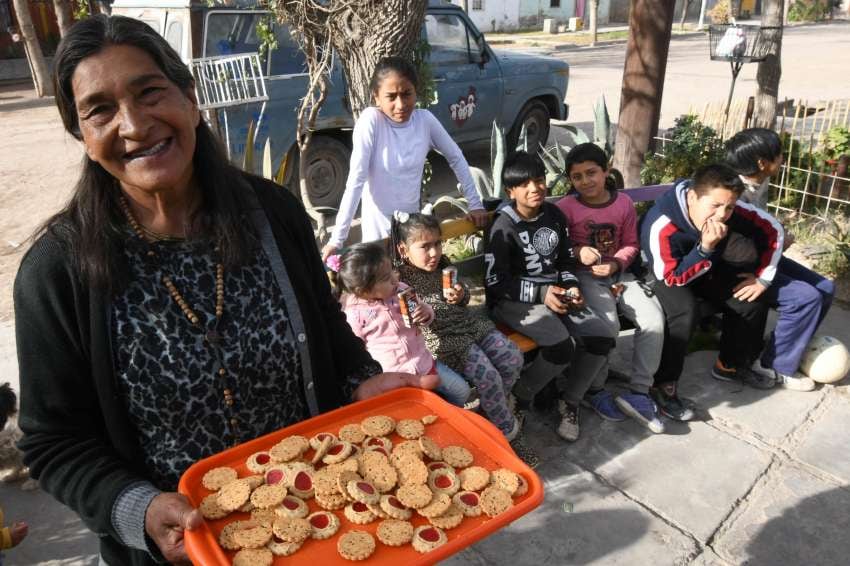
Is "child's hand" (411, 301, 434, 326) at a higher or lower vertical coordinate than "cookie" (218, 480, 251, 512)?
lower

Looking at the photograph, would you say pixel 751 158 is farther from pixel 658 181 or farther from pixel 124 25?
pixel 124 25

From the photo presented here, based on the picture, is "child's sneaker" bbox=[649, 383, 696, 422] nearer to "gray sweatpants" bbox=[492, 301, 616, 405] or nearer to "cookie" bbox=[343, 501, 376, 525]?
"gray sweatpants" bbox=[492, 301, 616, 405]

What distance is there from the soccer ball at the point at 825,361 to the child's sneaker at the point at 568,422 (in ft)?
5.16

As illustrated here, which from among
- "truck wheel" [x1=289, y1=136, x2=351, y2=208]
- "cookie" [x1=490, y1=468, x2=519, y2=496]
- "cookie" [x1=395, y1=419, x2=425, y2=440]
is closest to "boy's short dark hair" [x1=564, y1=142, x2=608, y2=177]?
"cookie" [x1=395, y1=419, x2=425, y2=440]

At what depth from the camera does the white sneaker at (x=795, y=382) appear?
3779 mm

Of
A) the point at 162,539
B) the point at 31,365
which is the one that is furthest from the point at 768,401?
the point at 31,365

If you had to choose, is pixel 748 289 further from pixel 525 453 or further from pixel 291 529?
pixel 291 529

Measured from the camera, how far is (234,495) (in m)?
1.35

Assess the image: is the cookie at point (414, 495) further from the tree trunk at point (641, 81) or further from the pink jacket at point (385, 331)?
the tree trunk at point (641, 81)

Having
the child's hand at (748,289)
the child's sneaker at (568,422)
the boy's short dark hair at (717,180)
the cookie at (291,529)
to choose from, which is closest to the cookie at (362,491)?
the cookie at (291,529)

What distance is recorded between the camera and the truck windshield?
627 centimetres

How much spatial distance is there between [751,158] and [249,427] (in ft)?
12.0

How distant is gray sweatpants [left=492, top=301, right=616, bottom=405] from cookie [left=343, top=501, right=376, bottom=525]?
6.65 feet

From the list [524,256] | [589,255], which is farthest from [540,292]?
[589,255]
